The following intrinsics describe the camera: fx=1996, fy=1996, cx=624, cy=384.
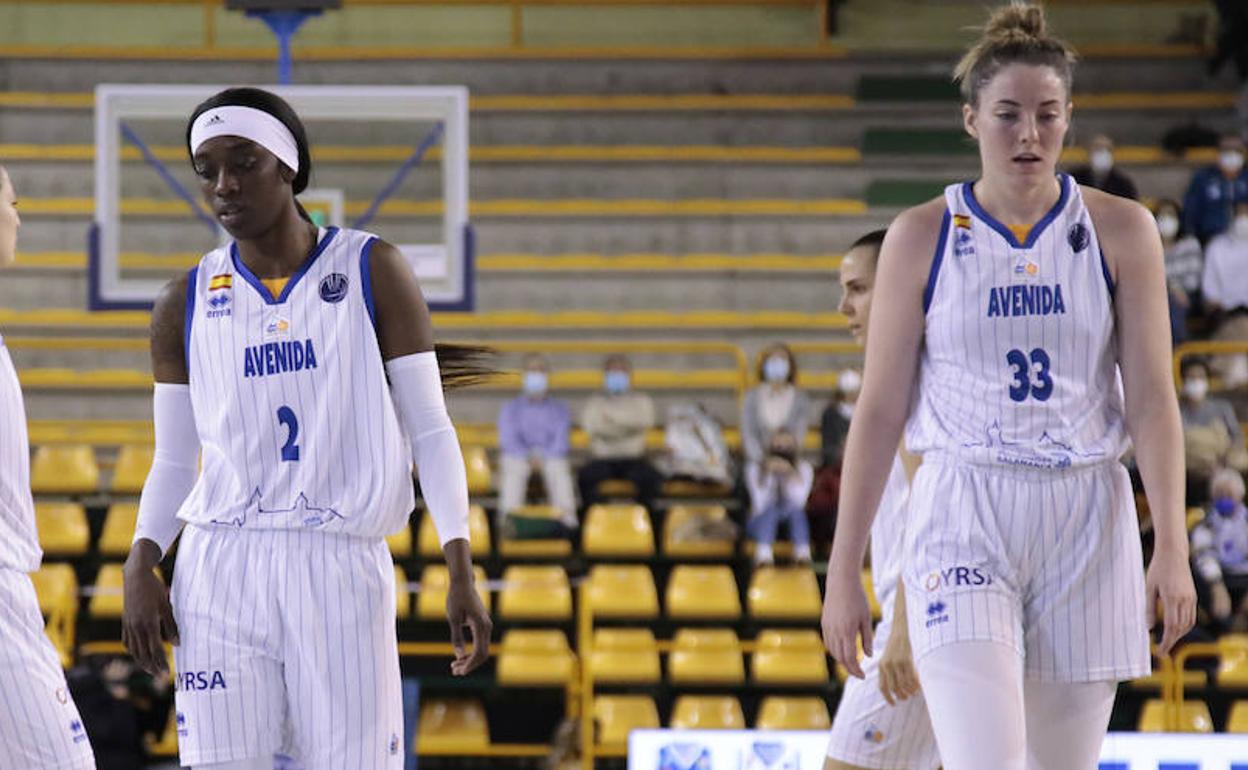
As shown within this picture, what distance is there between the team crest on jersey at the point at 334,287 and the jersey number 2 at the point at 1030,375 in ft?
4.80

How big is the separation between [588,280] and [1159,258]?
42.6 ft

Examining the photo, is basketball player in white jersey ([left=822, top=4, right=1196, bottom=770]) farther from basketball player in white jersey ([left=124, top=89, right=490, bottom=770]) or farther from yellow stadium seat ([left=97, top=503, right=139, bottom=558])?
yellow stadium seat ([left=97, top=503, right=139, bottom=558])

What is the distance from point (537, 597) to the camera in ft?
43.7

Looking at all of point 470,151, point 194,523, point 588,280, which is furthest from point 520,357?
point 194,523

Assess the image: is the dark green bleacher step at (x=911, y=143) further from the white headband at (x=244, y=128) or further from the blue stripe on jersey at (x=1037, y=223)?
the white headband at (x=244, y=128)

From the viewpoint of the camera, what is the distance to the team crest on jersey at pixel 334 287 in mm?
4422

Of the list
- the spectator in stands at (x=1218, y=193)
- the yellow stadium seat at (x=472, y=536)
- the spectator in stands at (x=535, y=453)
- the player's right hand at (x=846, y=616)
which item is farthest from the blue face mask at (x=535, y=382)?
the player's right hand at (x=846, y=616)

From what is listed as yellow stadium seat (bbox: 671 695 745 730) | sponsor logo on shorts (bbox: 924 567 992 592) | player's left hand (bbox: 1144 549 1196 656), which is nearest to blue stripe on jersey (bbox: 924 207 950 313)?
sponsor logo on shorts (bbox: 924 567 992 592)

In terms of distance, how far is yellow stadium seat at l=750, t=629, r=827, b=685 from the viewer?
12812 mm

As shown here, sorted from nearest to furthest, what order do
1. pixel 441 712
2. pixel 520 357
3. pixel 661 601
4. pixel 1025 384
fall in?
1. pixel 1025 384
2. pixel 441 712
3. pixel 661 601
4. pixel 520 357

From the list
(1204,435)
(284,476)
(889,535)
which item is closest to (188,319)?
(284,476)

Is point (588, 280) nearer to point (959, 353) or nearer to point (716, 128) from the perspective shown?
point (716, 128)

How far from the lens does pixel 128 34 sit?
1912 centimetres

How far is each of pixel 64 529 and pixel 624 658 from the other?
4.00 metres
